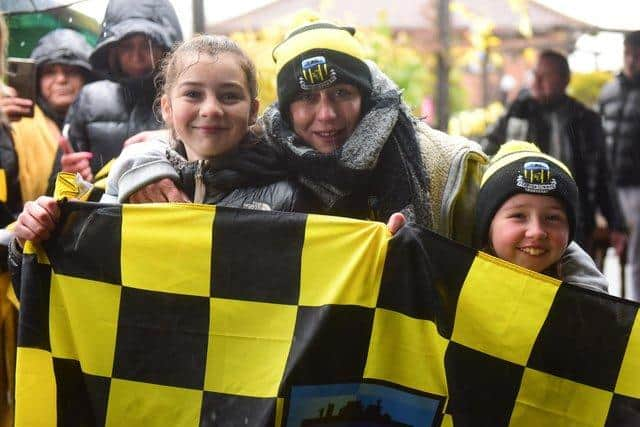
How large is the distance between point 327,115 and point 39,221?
86cm

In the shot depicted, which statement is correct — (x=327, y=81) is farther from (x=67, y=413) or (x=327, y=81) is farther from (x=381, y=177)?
(x=67, y=413)

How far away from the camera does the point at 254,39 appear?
930cm

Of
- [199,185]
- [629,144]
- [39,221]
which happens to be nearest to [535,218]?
[199,185]

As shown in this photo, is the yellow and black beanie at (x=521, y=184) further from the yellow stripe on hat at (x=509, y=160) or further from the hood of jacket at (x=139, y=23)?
the hood of jacket at (x=139, y=23)

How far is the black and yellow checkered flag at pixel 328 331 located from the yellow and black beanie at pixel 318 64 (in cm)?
56

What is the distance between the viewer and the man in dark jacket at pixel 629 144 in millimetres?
7215

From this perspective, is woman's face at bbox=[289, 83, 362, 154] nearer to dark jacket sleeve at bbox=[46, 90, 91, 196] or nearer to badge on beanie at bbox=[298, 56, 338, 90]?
badge on beanie at bbox=[298, 56, 338, 90]

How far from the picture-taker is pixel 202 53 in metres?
2.92

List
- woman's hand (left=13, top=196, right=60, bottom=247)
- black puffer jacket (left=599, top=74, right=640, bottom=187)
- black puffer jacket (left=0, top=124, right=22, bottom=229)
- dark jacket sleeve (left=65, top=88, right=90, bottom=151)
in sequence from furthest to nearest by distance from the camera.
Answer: black puffer jacket (left=599, top=74, right=640, bottom=187) < dark jacket sleeve (left=65, top=88, right=90, bottom=151) < black puffer jacket (left=0, top=124, right=22, bottom=229) < woman's hand (left=13, top=196, right=60, bottom=247)

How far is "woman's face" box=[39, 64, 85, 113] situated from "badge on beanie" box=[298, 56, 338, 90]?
2241 mm

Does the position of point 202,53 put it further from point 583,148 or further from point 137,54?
point 583,148

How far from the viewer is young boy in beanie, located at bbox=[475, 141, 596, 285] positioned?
9.20 feet

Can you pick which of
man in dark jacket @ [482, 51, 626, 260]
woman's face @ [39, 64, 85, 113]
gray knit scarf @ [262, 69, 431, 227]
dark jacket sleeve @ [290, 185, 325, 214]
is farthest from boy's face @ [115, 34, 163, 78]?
man in dark jacket @ [482, 51, 626, 260]

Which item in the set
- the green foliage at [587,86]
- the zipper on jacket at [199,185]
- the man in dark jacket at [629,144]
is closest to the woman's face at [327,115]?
the zipper on jacket at [199,185]
